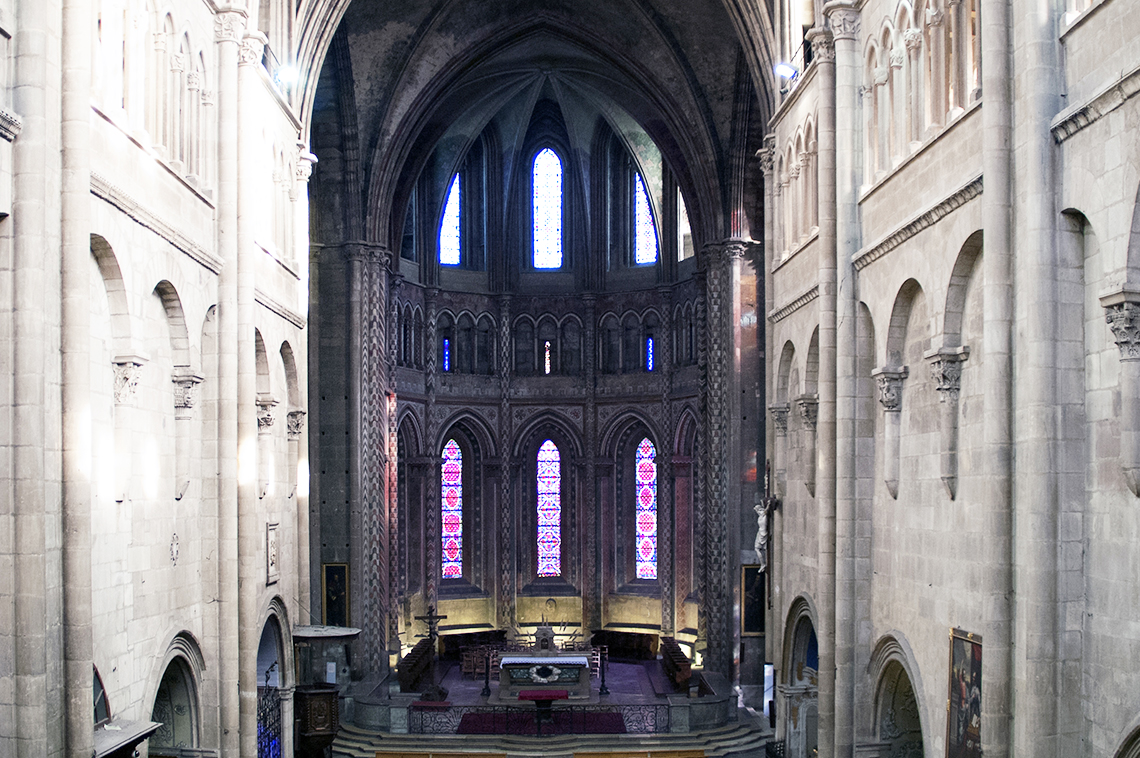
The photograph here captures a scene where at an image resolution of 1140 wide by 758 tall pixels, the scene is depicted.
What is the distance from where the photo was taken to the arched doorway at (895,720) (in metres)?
17.6

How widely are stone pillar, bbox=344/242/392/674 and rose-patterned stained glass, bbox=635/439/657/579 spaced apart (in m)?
9.78

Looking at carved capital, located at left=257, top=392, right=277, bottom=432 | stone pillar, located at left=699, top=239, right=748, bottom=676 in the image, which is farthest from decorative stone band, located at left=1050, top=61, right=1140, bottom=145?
stone pillar, located at left=699, top=239, right=748, bottom=676

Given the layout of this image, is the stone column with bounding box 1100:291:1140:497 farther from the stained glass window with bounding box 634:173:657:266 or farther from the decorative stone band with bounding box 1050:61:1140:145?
the stained glass window with bounding box 634:173:657:266

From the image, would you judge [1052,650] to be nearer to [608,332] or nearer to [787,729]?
[787,729]

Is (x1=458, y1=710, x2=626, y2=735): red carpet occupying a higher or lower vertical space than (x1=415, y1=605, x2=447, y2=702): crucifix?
lower

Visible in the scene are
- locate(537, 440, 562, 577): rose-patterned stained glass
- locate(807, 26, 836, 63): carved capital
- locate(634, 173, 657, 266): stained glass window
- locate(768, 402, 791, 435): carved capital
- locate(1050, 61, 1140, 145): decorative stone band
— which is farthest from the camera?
locate(537, 440, 562, 577): rose-patterned stained glass

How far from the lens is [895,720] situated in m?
17.6

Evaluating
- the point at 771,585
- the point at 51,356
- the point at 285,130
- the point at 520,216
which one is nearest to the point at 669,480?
the point at 520,216

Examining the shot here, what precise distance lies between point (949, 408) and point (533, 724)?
16.6 metres

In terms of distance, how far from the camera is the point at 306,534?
944 inches

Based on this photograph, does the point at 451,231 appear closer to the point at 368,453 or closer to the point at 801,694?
the point at 368,453

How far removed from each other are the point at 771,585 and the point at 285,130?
13520 millimetres

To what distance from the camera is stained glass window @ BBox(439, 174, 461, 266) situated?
39781 mm

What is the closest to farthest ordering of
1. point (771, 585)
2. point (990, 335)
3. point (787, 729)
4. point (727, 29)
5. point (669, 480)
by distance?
1. point (990, 335)
2. point (787, 729)
3. point (771, 585)
4. point (727, 29)
5. point (669, 480)
